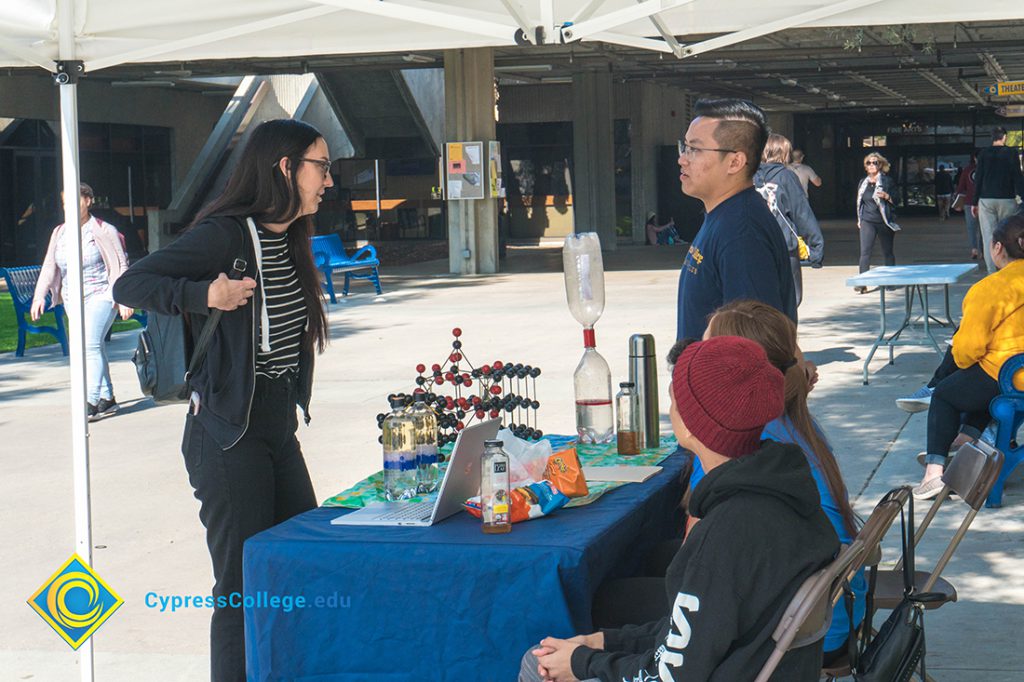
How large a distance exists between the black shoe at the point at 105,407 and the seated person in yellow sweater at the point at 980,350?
6.12 meters

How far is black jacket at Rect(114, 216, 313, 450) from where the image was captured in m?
3.58

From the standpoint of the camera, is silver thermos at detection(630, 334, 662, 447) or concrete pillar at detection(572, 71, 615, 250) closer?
silver thermos at detection(630, 334, 662, 447)

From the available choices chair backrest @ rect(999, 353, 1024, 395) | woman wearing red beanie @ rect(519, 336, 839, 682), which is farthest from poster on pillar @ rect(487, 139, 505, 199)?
woman wearing red beanie @ rect(519, 336, 839, 682)

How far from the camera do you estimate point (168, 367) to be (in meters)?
3.80

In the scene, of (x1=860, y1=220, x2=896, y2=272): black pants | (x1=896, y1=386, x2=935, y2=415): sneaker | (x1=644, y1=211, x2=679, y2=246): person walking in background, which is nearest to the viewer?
(x1=896, y1=386, x2=935, y2=415): sneaker

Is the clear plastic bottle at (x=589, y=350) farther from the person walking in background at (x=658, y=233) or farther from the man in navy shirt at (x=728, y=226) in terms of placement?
the person walking in background at (x=658, y=233)

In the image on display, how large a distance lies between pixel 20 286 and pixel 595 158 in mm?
18239

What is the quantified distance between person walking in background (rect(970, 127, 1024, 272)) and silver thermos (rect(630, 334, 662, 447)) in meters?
13.6

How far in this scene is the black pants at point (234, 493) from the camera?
3.65 m

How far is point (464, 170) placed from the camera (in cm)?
2200

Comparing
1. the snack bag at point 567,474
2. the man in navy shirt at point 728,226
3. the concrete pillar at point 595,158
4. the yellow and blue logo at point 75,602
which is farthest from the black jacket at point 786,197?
the concrete pillar at point 595,158

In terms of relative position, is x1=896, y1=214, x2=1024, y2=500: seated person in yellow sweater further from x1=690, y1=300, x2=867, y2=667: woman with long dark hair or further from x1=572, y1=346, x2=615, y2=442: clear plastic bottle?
x1=690, y1=300, x2=867, y2=667: woman with long dark hair

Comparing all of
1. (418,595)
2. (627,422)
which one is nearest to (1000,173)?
(627,422)

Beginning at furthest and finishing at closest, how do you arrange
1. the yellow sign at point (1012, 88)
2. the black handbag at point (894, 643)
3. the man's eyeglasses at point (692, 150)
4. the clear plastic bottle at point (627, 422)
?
the yellow sign at point (1012, 88) → the clear plastic bottle at point (627, 422) → the man's eyeglasses at point (692, 150) → the black handbag at point (894, 643)
